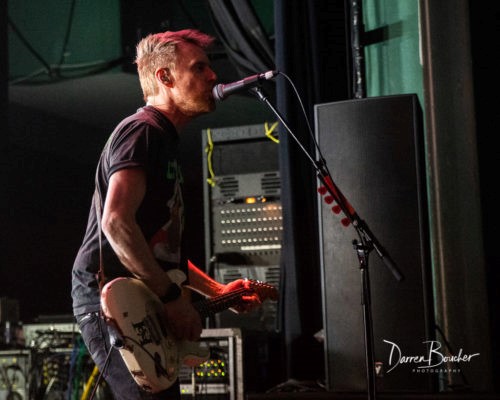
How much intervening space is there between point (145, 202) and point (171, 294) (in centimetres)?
26

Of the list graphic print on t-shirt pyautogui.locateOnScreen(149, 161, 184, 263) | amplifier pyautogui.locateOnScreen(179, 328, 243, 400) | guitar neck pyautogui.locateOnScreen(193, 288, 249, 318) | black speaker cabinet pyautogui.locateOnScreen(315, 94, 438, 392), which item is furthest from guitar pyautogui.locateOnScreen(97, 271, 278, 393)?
amplifier pyautogui.locateOnScreen(179, 328, 243, 400)

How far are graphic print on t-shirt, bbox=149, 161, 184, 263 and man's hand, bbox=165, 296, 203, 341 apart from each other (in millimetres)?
144

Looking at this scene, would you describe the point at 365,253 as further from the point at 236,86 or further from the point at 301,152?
the point at 301,152

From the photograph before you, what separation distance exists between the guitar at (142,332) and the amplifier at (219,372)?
1338mm

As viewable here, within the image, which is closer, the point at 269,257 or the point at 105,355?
the point at 105,355

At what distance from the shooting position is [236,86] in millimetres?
2434

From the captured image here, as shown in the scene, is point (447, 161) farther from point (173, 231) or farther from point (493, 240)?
point (173, 231)

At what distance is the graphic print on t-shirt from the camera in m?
2.21

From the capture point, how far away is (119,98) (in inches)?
236

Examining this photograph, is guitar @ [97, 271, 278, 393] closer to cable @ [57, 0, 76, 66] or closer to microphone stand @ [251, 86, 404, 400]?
microphone stand @ [251, 86, 404, 400]

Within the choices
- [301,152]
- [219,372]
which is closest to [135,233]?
[219,372]

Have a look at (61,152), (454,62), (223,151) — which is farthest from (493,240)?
(61,152)

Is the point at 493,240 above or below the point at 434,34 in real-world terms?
below

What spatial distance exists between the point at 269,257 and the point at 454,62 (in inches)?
48.9
